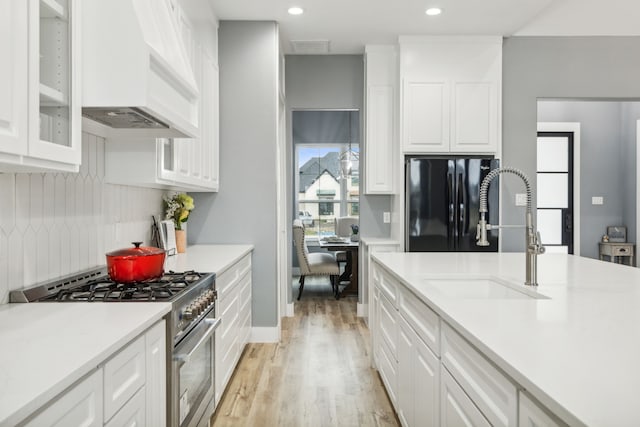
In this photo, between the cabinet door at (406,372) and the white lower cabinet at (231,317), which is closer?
the cabinet door at (406,372)

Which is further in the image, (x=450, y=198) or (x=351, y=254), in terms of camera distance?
(x=351, y=254)

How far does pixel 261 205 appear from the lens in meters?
3.90

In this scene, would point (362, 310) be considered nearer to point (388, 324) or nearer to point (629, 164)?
point (388, 324)

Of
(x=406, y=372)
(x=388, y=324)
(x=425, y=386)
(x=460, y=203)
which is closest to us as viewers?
(x=425, y=386)

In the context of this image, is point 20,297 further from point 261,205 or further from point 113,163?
point 261,205

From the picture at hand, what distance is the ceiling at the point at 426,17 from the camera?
140 inches

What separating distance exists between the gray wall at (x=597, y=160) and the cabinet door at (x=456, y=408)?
559 centimetres

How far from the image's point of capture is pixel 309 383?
9.84ft

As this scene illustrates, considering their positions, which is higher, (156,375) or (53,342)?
(53,342)

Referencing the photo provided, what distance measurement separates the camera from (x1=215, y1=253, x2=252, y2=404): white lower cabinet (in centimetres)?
258

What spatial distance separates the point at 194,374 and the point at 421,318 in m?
1.03

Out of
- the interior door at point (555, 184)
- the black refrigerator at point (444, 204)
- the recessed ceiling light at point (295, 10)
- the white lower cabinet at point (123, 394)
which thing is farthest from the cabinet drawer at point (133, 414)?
the interior door at point (555, 184)

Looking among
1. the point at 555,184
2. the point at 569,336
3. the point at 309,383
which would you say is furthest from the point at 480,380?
the point at 555,184

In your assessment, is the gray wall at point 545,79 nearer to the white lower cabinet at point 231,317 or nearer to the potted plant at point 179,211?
the white lower cabinet at point 231,317
